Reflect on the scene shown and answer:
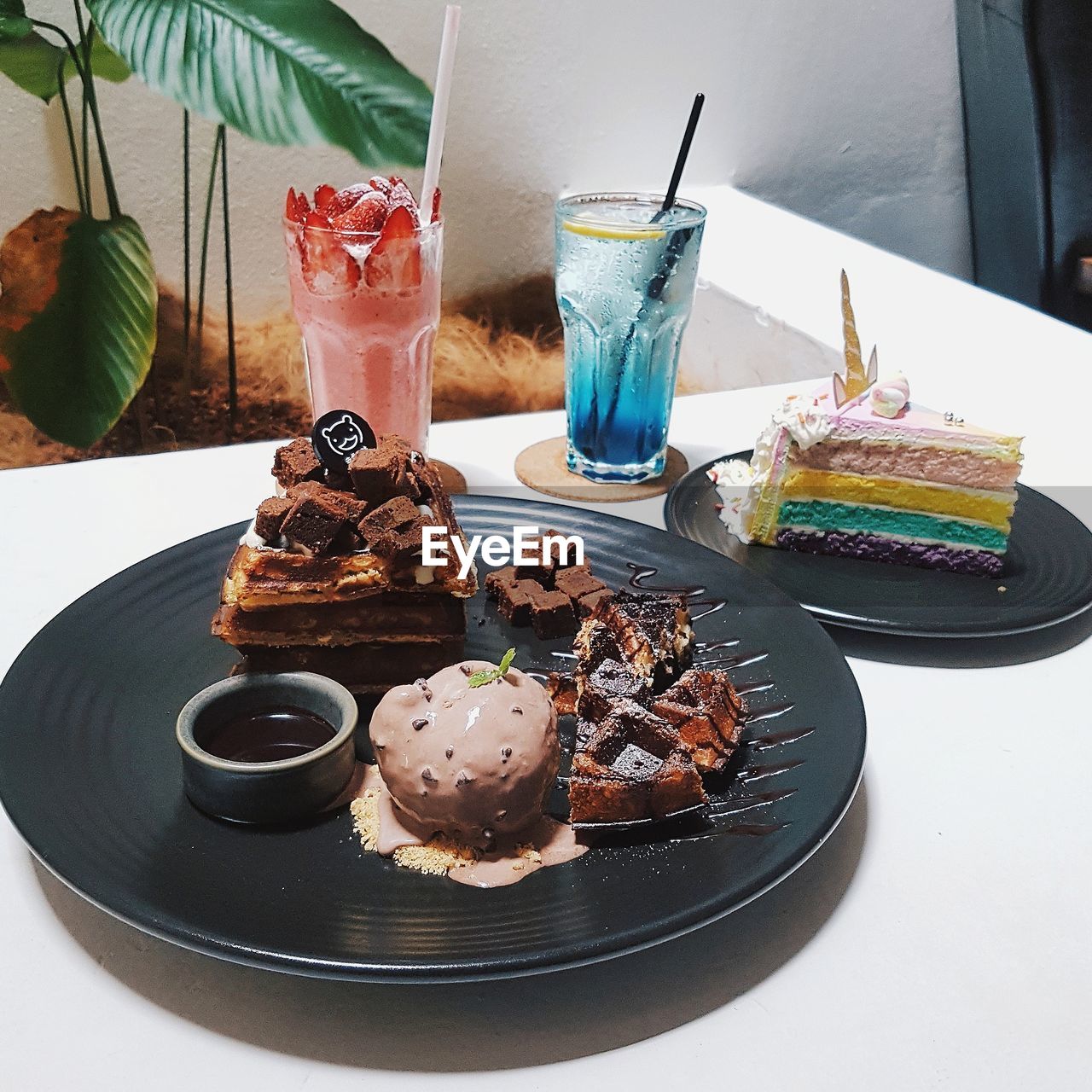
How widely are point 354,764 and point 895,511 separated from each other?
1033mm

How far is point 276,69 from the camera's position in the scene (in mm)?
3225

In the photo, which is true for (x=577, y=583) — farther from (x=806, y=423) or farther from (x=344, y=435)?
(x=806, y=423)

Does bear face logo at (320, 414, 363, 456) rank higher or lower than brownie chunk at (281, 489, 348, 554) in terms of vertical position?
higher

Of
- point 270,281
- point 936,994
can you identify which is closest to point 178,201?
point 270,281

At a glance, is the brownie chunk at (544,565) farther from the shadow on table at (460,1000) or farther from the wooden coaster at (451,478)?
the shadow on table at (460,1000)

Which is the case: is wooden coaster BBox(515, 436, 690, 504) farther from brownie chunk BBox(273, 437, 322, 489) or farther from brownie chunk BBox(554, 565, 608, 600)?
brownie chunk BBox(273, 437, 322, 489)

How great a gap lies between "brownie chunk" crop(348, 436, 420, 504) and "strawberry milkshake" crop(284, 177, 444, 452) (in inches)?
18.3

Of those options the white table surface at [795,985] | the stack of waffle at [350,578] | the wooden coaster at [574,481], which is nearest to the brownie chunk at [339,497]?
the stack of waffle at [350,578]

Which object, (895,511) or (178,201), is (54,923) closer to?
(895,511)

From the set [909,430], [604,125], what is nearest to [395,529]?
[909,430]

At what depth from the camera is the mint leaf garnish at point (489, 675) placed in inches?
47.7

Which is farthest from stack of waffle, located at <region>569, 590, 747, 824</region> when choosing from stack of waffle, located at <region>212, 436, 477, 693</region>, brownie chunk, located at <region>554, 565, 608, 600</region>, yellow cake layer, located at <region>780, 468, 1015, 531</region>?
yellow cake layer, located at <region>780, 468, 1015, 531</region>

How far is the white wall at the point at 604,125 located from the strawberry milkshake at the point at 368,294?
1.61 m

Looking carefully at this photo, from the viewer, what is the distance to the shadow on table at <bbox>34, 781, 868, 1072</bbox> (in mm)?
963
